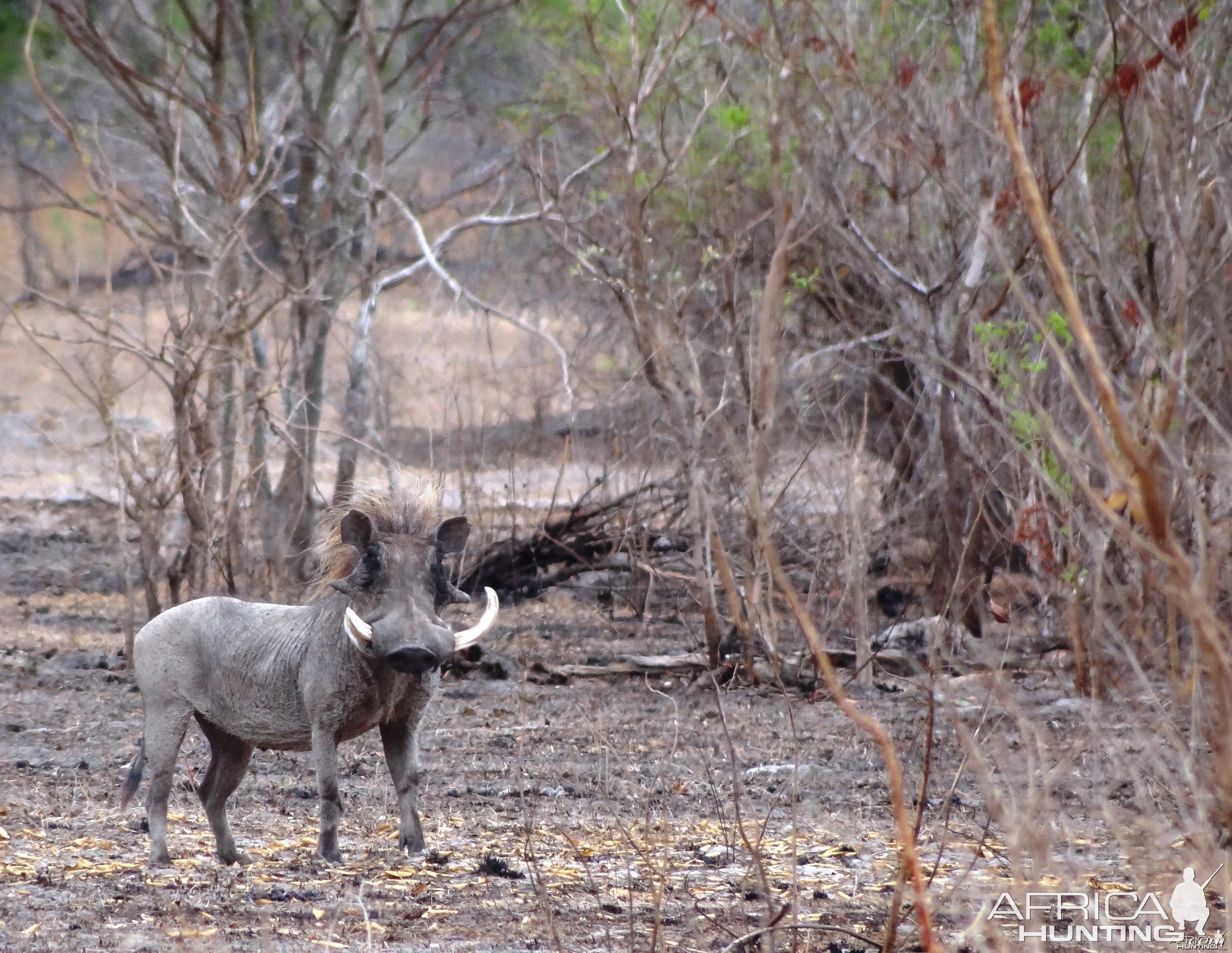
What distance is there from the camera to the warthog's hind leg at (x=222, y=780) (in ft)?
15.3

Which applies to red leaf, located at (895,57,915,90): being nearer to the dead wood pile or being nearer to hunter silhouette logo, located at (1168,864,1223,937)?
the dead wood pile

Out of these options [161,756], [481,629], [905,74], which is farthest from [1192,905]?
[905,74]

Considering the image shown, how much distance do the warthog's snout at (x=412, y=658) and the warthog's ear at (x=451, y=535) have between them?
481 millimetres

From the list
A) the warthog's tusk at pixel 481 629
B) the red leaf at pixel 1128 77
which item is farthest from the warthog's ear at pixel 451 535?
the red leaf at pixel 1128 77

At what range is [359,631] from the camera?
4453 millimetres

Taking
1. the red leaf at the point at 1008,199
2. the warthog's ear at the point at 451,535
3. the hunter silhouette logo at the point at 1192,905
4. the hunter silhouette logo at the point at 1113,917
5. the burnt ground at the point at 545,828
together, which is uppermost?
the red leaf at the point at 1008,199

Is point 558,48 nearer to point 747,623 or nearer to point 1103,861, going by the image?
point 747,623

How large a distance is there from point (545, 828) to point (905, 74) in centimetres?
438

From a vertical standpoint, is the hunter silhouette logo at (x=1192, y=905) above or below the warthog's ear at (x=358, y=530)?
below

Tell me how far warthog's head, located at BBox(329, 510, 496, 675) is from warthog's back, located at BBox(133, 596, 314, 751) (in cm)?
30

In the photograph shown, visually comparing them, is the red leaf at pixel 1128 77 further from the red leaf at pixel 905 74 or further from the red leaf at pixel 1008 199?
the red leaf at pixel 905 74

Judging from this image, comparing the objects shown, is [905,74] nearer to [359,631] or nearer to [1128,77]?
[1128,77]

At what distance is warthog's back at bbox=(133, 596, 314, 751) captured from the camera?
15.5 ft

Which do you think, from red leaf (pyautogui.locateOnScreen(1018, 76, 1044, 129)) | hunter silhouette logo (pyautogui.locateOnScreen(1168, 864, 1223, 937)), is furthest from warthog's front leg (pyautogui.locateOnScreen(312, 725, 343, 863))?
red leaf (pyautogui.locateOnScreen(1018, 76, 1044, 129))
